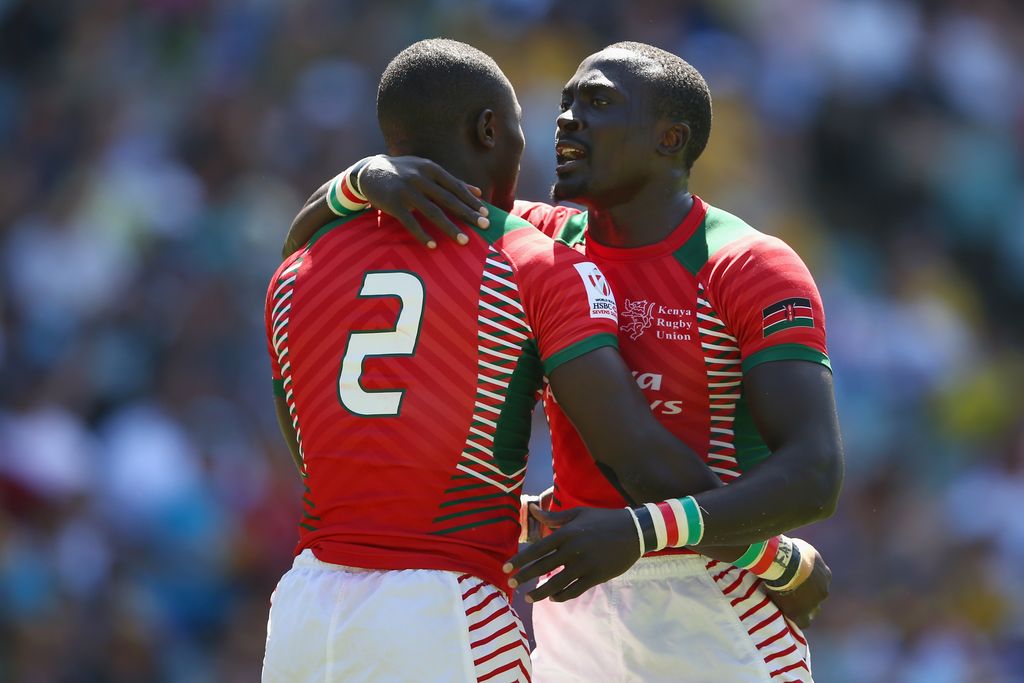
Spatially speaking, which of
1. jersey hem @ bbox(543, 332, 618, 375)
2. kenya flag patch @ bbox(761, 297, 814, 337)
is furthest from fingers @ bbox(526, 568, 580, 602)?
kenya flag patch @ bbox(761, 297, 814, 337)

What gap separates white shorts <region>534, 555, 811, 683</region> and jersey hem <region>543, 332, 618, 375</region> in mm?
738

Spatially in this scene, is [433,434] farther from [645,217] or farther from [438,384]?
[645,217]

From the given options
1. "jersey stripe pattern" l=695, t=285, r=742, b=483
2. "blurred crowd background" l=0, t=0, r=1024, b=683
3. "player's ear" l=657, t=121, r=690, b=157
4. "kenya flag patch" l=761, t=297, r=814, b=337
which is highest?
"player's ear" l=657, t=121, r=690, b=157

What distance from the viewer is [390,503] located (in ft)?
12.2

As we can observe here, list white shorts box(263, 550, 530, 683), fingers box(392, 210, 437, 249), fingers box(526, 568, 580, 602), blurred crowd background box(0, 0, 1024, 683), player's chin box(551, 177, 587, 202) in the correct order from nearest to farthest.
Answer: fingers box(526, 568, 580, 602)
white shorts box(263, 550, 530, 683)
fingers box(392, 210, 437, 249)
player's chin box(551, 177, 587, 202)
blurred crowd background box(0, 0, 1024, 683)

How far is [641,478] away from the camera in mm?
3668

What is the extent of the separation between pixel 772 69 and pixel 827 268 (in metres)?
1.75

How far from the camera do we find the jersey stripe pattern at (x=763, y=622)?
→ 409 cm

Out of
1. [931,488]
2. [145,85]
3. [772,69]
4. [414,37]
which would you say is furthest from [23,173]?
[931,488]

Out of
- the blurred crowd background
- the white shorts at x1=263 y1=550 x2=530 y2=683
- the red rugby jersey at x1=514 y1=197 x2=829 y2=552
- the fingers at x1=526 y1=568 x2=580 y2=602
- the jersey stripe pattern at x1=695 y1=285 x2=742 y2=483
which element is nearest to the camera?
the fingers at x1=526 y1=568 x2=580 y2=602

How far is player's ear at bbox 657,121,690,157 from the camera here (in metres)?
4.27

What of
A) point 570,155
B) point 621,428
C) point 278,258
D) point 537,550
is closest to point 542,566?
point 537,550

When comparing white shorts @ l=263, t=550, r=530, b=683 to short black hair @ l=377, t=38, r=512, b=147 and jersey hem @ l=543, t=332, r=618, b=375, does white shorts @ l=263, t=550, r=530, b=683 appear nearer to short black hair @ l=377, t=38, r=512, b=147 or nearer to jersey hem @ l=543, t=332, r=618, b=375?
jersey hem @ l=543, t=332, r=618, b=375

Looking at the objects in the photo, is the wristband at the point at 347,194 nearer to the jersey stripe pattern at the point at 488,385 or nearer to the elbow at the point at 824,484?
the jersey stripe pattern at the point at 488,385
